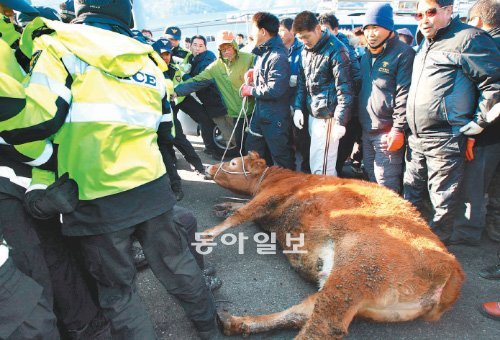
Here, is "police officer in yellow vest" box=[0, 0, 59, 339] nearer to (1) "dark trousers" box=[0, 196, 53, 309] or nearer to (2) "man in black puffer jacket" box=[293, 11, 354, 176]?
(1) "dark trousers" box=[0, 196, 53, 309]

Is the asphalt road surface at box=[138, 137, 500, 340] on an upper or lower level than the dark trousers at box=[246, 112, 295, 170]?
lower

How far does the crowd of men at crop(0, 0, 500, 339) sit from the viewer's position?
67.9 inches

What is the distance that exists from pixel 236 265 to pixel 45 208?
196cm

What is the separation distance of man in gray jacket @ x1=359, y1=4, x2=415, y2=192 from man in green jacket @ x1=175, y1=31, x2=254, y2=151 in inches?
80.0

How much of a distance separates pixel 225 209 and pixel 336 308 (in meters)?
2.29

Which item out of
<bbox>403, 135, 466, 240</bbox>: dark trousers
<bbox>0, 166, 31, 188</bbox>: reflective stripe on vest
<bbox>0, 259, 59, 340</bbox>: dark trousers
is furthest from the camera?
<bbox>403, 135, 466, 240</bbox>: dark trousers

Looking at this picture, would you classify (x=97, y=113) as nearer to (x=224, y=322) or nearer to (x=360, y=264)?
(x=224, y=322)

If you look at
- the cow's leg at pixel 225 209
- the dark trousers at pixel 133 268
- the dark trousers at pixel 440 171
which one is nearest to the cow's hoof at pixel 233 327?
the dark trousers at pixel 133 268

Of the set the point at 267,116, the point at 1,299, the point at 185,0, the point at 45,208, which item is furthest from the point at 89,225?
the point at 185,0

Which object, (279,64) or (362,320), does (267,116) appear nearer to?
(279,64)

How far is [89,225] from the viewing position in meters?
1.88

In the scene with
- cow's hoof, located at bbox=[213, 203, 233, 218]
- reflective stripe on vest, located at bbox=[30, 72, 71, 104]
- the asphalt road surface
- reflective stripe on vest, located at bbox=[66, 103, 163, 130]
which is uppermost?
reflective stripe on vest, located at bbox=[30, 72, 71, 104]

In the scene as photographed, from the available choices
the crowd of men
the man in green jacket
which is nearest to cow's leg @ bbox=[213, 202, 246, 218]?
the crowd of men

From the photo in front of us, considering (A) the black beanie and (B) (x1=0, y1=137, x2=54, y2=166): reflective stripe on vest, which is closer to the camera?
(B) (x1=0, y1=137, x2=54, y2=166): reflective stripe on vest
